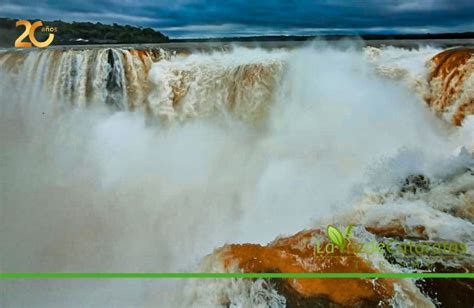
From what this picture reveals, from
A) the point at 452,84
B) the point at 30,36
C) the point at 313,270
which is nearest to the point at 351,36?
the point at 452,84

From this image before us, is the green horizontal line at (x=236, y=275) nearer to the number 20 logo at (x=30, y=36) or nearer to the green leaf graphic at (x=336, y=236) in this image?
the green leaf graphic at (x=336, y=236)

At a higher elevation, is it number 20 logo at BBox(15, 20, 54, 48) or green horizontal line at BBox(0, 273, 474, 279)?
number 20 logo at BBox(15, 20, 54, 48)

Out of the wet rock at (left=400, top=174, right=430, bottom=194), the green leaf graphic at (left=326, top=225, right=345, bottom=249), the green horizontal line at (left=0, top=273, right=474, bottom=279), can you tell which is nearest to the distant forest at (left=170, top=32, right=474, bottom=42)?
the wet rock at (left=400, top=174, right=430, bottom=194)

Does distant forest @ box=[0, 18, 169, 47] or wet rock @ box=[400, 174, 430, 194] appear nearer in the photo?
distant forest @ box=[0, 18, 169, 47]

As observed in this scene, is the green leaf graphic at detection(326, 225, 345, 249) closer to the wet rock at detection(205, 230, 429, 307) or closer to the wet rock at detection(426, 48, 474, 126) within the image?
the wet rock at detection(205, 230, 429, 307)

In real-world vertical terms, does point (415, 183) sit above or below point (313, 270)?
above

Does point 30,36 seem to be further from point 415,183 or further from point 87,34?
point 415,183

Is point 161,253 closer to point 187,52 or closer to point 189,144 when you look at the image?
point 189,144
